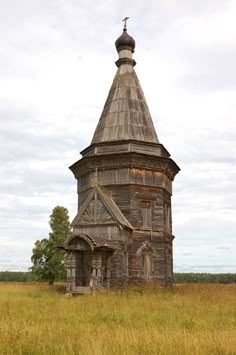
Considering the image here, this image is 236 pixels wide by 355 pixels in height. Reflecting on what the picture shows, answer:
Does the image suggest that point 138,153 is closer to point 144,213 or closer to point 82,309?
point 144,213

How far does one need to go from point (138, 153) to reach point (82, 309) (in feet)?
41.6

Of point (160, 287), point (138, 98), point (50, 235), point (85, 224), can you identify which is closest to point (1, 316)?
point (85, 224)

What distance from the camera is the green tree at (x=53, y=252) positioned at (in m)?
35.0

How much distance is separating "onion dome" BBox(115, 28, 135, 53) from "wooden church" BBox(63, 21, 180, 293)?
271 cm

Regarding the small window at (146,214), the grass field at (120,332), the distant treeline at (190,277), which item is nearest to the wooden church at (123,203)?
the small window at (146,214)

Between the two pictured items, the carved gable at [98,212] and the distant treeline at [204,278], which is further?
the distant treeline at [204,278]

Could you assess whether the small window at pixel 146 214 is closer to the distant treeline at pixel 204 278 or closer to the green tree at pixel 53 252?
the green tree at pixel 53 252

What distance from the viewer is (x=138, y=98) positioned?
90.6 feet

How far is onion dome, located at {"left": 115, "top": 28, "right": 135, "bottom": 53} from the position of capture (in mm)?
29047

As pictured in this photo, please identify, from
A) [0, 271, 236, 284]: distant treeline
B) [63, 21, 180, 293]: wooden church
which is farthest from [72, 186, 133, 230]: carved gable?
[0, 271, 236, 284]: distant treeline

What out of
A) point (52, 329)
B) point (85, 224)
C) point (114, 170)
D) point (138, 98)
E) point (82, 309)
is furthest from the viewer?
point (138, 98)

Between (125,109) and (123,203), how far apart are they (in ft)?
20.1

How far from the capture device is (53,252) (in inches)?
1390

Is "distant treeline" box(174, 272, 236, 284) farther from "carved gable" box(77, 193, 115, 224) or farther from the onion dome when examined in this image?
"carved gable" box(77, 193, 115, 224)
